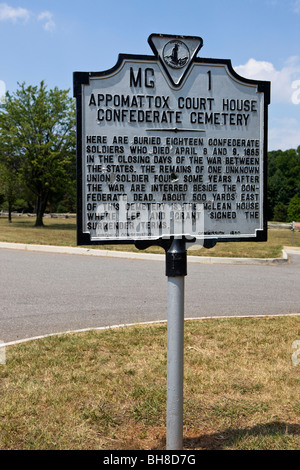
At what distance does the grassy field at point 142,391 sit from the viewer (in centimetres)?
334

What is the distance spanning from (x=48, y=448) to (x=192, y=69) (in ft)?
9.35

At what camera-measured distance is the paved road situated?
644cm

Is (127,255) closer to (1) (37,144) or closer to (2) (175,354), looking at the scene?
(2) (175,354)

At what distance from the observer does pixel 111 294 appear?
26.6 ft

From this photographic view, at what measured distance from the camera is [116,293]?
26.9 ft

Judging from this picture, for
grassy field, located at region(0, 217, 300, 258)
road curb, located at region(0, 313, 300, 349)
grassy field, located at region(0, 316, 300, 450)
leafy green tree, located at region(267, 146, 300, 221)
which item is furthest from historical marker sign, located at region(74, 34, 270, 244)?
leafy green tree, located at region(267, 146, 300, 221)

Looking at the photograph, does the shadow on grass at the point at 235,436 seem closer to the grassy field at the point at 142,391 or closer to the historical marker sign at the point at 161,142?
the grassy field at the point at 142,391

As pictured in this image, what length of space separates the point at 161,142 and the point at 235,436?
2.22 metres

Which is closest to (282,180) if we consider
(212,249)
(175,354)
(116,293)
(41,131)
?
(41,131)

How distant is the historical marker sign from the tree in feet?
94.9

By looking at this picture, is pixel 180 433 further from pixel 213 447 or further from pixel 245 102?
pixel 245 102

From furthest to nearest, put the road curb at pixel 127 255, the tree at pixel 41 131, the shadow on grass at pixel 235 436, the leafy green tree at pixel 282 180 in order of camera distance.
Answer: the leafy green tree at pixel 282 180, the tree at pixel 41 131, the road curb at pixel 127 255, the shadow on grass at pixel 235 436

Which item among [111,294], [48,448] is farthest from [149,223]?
[111,294]

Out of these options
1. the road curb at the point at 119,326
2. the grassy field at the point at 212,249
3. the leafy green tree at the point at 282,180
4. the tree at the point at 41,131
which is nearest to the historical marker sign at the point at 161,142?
the road curb at the point at 119,326
